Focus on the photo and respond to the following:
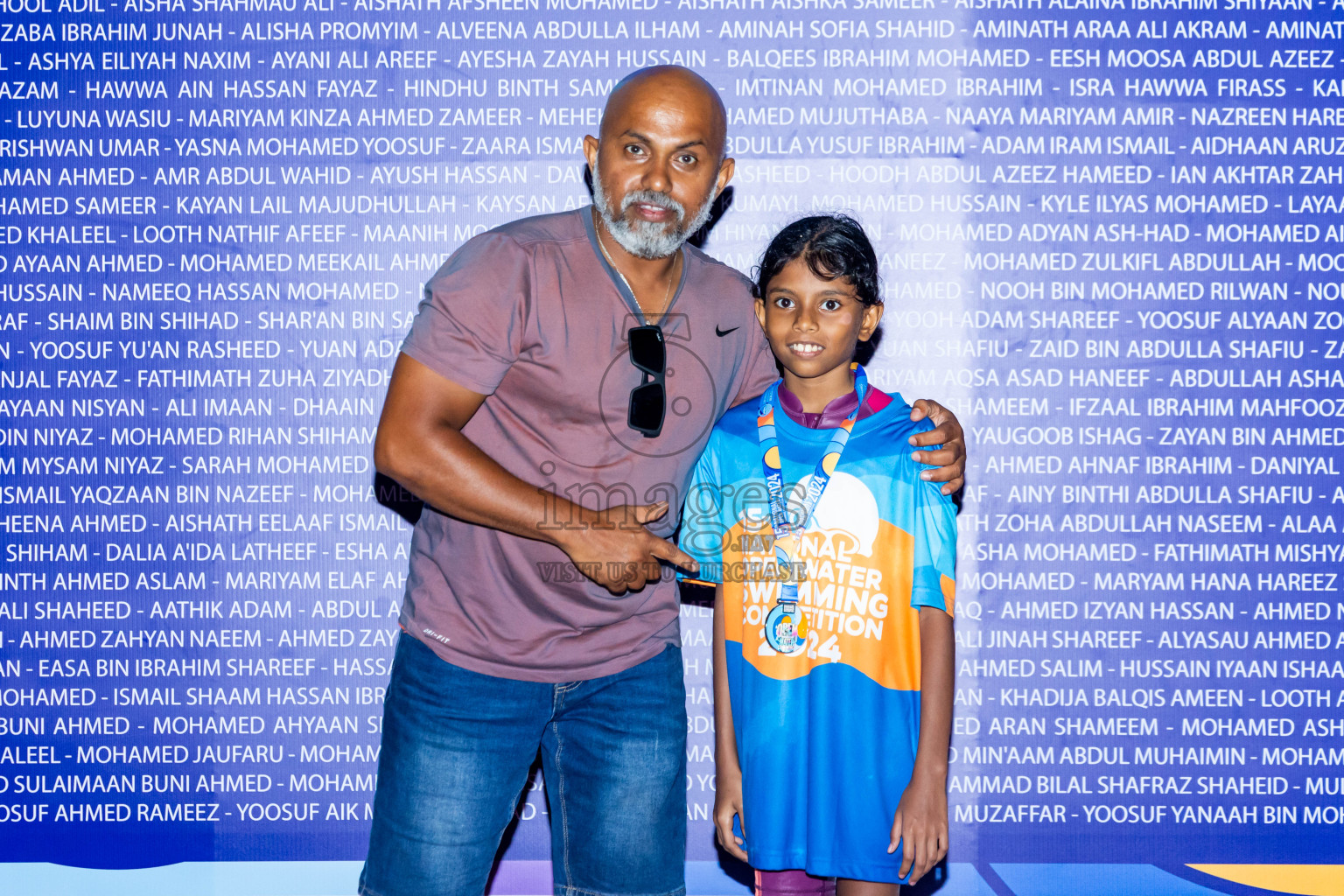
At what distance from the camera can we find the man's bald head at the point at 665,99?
70.5 inches

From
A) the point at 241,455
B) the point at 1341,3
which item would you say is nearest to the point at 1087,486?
the point at 1341,3

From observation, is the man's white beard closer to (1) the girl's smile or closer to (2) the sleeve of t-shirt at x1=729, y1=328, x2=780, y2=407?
(1) the girl's smile

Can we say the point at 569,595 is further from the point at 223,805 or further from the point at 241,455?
the point at 223,805

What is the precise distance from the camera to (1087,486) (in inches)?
101

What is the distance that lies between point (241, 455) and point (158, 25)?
3.85 feet

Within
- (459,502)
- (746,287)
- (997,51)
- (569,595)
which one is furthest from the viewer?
(997,51)

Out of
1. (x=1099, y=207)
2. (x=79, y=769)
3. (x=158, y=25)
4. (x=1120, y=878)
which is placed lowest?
(x=1120, y=878)

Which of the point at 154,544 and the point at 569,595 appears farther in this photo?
the point at 154,544

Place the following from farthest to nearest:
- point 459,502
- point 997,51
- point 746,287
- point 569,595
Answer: point 997,51, point 746,287, point 569,595, point 459,502

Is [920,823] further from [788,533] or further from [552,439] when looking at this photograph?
[552,439]

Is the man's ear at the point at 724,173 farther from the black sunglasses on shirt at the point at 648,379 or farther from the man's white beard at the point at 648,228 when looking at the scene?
the black sunglasses on shirt at the point at 648,379

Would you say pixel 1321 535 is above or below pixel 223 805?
above

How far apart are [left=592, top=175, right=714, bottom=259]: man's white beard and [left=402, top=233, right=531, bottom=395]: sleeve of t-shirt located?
0.19 m

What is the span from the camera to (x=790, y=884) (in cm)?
190
